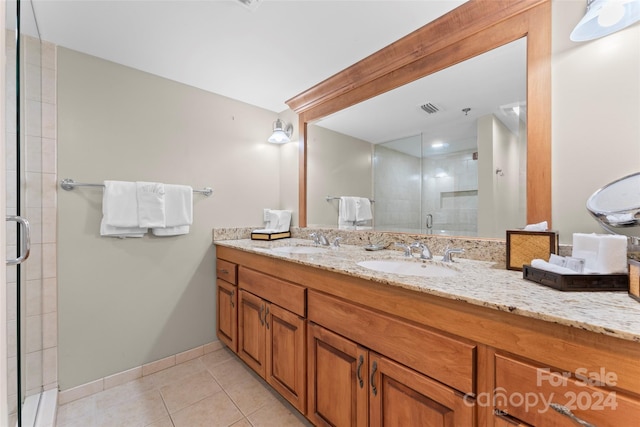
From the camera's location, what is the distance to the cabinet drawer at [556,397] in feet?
1.77

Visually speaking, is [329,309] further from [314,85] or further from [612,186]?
[314,85]

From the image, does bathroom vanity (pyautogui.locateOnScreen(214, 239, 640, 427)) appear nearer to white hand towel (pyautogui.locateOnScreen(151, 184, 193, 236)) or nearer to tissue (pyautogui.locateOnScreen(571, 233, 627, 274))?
tissue (pyautogui.locateOnScreen(571, 233, 627, 274))

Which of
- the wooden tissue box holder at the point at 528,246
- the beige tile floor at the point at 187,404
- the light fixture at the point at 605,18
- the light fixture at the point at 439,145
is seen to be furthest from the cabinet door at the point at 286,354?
the light fixture at the point at 605,18

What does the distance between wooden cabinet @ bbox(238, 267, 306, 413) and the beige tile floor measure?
148mm

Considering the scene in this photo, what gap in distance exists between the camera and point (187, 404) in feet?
5.01

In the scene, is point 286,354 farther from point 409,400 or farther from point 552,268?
point 552,268

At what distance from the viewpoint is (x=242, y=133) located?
7.55 feet

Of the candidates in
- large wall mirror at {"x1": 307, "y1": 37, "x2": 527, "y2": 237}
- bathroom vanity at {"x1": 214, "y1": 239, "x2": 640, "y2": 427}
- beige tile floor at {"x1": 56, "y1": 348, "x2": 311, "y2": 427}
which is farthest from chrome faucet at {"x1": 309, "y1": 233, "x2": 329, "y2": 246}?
beige tile floor at {"x1": 56, "y1": 348, "x2": 311, "y2": 427}

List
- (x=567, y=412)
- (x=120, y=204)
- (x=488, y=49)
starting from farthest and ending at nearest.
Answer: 1. (x=120, y=204)
2. (x=488, y=49)
3. (x=567, y=412)

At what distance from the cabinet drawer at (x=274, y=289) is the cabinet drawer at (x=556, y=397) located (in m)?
0.82

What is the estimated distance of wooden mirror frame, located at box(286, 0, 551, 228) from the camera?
1092mm

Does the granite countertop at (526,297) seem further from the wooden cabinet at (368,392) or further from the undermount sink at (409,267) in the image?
the wooden cabinet at (368,392)

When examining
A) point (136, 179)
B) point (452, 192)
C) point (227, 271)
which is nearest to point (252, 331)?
point (227, 271)

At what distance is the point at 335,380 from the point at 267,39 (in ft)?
5.78
